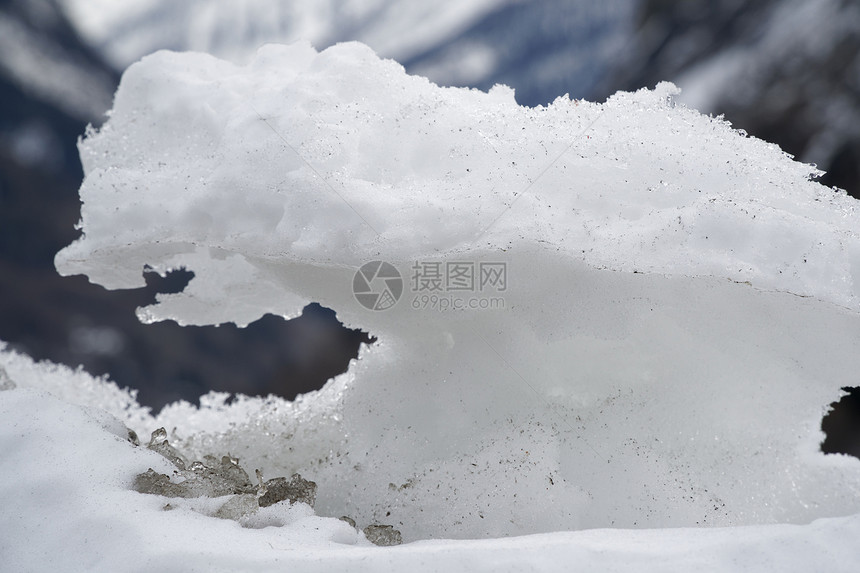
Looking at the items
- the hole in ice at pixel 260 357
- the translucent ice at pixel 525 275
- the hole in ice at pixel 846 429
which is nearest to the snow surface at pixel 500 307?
the translucent ice at pixel 525 275

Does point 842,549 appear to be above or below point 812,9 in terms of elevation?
below

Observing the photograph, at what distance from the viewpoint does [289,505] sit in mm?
999

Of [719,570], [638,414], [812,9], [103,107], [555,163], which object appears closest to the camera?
[719,570]

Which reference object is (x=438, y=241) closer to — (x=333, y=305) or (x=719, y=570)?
(x=333, y=305)

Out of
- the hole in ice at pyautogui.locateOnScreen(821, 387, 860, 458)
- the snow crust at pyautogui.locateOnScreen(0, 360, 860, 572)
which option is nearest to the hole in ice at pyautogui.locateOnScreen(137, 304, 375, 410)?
the hole in ice at pyautogui.locateOnScreen(821, 387, 860, 458)

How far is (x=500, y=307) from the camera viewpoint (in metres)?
1.24

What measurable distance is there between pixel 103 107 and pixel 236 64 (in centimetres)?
1753

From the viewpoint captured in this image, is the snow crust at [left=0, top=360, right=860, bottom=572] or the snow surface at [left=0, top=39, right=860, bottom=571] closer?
the snow crust at [left=0, top=360, right=860, bottom=572]

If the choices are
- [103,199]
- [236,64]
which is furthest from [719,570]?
[236,64]
